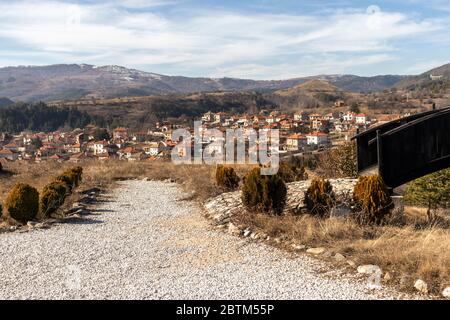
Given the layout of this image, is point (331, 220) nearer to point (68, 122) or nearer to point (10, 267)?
point (10, 267)

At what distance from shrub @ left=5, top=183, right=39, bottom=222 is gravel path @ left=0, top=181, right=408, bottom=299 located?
850mm

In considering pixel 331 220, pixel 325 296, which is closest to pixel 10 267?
pixel 325 296

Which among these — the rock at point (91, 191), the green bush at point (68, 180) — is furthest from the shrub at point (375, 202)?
the rock at point (91, 191)

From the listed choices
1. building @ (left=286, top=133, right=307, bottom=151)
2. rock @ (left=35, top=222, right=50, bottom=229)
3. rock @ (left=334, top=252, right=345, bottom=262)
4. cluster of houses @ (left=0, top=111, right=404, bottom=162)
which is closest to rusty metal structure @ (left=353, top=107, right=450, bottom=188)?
rock @ (left=334, top=252, right=345, bottom=262)

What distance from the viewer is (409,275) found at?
600 centimetres

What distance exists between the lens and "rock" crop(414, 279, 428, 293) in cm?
558

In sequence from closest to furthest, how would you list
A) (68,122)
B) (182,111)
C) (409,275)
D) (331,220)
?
(409,275), (331,220), (68,122), (182,111)

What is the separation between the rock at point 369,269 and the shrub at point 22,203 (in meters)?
7.62

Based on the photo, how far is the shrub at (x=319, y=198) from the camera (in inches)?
400

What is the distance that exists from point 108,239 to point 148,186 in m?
9.16

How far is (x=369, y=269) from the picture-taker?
6418 mm

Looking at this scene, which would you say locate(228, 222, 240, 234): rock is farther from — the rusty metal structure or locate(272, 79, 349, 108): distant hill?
locate(272, 79, 349, 108): distant hill

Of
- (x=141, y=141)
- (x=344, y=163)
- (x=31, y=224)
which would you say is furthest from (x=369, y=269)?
(x=141, y=141)

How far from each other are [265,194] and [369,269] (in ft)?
13.1
